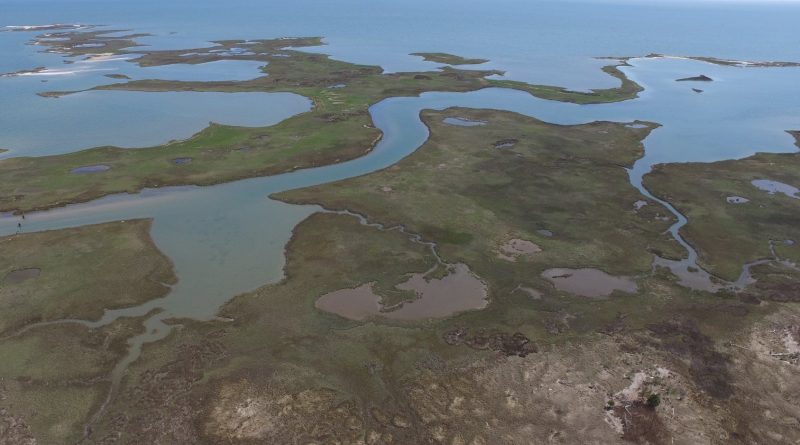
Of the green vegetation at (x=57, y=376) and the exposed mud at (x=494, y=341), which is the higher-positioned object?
the exposed mud at (x=494, y=341)

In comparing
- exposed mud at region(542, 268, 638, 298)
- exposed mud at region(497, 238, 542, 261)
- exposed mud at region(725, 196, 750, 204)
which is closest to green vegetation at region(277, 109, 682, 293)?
exposed mud at region(497, 238, 542, 261)

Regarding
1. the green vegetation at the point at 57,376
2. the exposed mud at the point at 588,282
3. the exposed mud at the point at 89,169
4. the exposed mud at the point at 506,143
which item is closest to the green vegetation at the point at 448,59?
the exposed mud at the point at 506,143

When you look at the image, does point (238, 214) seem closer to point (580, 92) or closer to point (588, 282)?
point (588, 282)

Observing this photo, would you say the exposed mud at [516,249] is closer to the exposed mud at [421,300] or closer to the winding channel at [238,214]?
the exposed mud at [421,300]

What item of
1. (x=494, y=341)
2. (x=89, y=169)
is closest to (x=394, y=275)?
(x=494, y=341)

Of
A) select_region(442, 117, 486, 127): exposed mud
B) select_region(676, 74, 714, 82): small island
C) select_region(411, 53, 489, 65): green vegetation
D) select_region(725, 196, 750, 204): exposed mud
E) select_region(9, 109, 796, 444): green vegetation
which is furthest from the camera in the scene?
select_region(411, 53, 489, 65): green vegetation

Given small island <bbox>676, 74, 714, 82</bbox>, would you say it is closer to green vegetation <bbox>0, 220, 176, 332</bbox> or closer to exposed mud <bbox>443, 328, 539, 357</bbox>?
exposed mud <bbox>443, 328, 539, 357</bbox>

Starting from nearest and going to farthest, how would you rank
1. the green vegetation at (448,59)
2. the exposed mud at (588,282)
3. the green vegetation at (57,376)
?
the green vegetation at (57,376)
the exposed mud at (588,282)
the green vegetation at (448,59)

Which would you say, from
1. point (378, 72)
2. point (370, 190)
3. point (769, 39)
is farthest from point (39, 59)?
point (769, 39)
